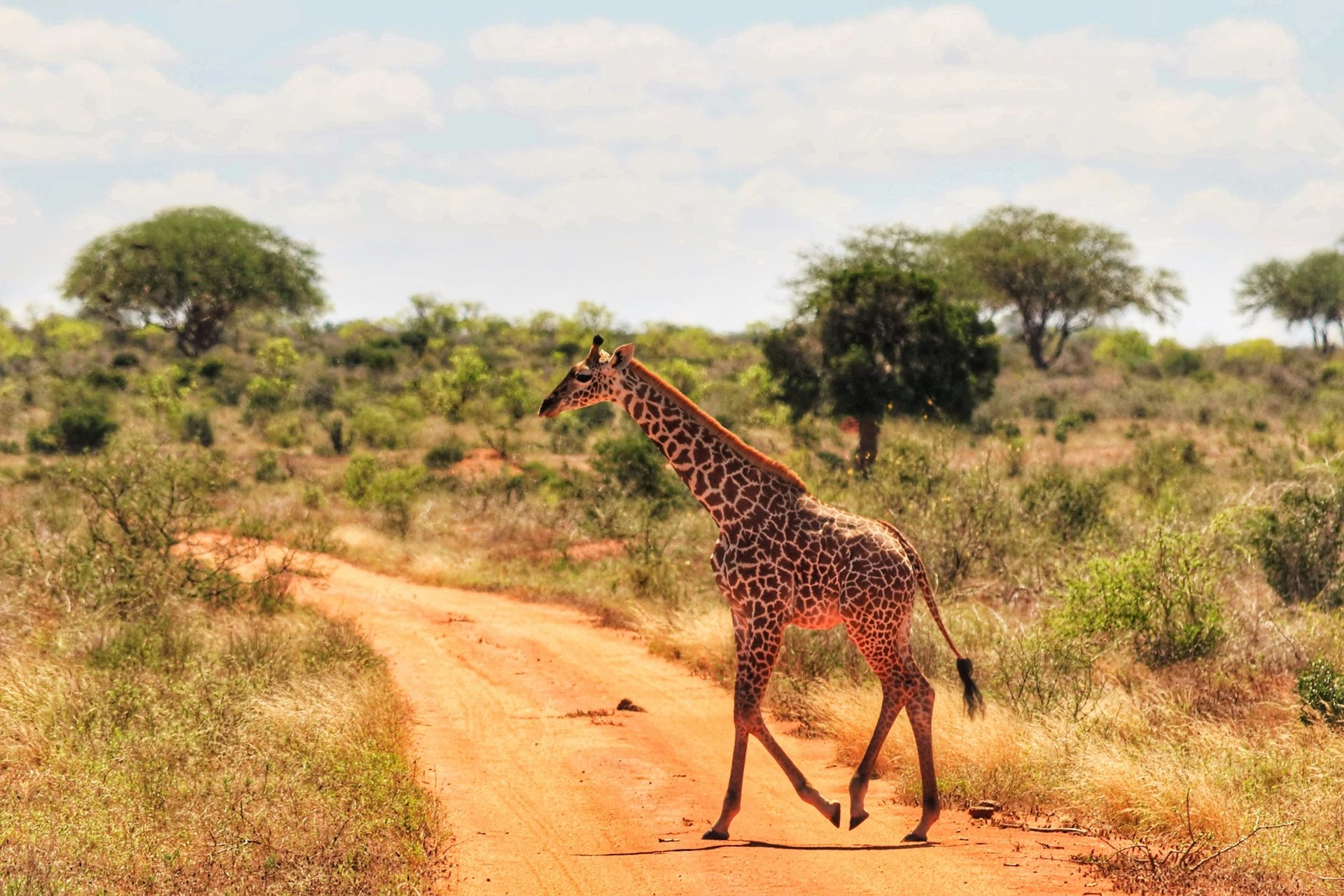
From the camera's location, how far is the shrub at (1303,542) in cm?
1418

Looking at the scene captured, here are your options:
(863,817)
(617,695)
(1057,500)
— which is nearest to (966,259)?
(1057,500)

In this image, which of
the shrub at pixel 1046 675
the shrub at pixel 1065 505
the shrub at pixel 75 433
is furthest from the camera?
the shrub at pixel 75 433

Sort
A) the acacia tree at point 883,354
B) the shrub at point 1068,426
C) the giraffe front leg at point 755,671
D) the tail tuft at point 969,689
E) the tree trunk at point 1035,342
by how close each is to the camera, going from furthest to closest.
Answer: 1. the tree trunk at point 1035,342
2. the shrub at point 1068,426
3. the acacia tree at point 883,354
4. the tail tuft at point 969,689
5. the giraffe front leg at point 755,671

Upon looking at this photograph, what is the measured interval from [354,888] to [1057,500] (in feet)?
40.5

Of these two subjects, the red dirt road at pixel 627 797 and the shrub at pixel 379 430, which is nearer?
the red dirt road at pixel 627 797

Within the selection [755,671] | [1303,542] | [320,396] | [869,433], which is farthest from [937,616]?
[320,396]

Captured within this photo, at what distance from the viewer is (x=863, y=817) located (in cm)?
812

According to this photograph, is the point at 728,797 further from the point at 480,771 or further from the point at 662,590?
the point at 662,590

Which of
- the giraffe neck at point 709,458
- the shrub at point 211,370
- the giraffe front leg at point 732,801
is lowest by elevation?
the giraffe front leg at point 732,801

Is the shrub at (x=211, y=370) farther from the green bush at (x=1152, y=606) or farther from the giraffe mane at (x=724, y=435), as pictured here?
the giraffe mane at (x=724, y=435)

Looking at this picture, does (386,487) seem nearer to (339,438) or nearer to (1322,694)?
(339,438)

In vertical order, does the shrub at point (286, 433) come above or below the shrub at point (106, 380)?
below

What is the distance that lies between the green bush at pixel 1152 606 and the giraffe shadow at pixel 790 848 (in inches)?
176

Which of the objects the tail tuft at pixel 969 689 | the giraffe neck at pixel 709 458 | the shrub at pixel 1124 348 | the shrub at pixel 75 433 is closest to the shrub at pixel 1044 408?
the shrub at pixel 1124 348
